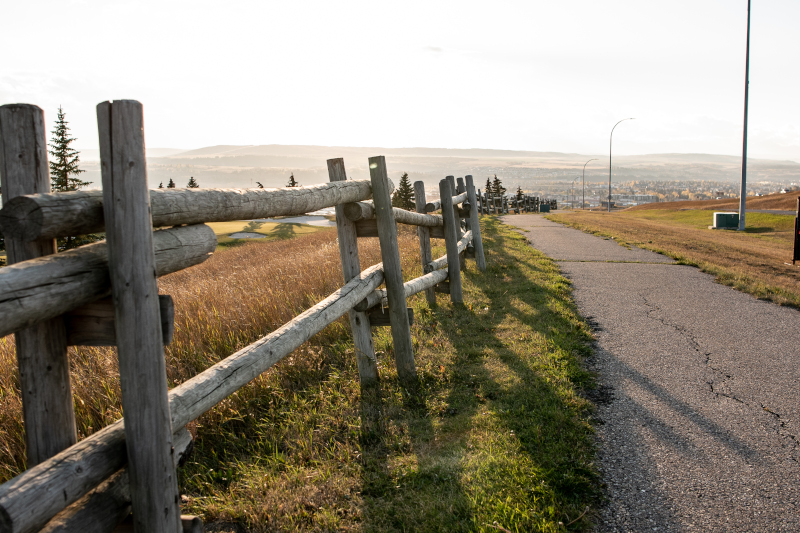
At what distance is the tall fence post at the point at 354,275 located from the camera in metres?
4.20

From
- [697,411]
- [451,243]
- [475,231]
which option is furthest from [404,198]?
[697,411]

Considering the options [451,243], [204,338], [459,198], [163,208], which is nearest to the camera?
[163,208]

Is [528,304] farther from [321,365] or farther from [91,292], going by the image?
[91,292]

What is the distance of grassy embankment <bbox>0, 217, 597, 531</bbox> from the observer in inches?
102

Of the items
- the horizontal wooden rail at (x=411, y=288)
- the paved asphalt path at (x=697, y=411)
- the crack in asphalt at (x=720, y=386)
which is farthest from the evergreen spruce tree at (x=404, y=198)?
the crack in asphalt at (x=720, y=386)

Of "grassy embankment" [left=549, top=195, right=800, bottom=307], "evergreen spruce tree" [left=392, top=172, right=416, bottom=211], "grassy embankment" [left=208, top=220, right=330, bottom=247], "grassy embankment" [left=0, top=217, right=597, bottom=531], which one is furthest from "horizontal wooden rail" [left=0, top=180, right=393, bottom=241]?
"evergreen spruce tree" [left=392, top=172, right=416, bottom=211]

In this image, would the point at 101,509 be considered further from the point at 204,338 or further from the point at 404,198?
the point at 404,198

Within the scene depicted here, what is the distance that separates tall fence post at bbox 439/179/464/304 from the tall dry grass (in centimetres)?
104

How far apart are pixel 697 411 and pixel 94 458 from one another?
3688 millimetres

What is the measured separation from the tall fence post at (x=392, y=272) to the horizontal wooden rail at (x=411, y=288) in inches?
4.0

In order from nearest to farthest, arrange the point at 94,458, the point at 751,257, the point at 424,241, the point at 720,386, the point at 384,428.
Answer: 1. the point at 94,458
2. the point at 384,428
3. the point at 720,386
4. the point at 424,241
5. the point at 751,257

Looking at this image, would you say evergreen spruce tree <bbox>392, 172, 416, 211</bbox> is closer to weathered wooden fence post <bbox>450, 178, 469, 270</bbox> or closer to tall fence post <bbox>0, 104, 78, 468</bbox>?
weathered wooden fence post <bbox>450, 178, 469, 270</bbox>

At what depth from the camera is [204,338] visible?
16.4ft

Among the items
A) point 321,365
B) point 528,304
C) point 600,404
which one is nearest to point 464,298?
point 528,304
